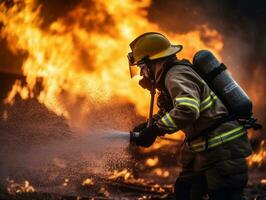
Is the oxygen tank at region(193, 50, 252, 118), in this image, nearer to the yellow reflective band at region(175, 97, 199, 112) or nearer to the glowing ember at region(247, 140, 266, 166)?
the yellow reflective band at region(175, 97, 199, 112)

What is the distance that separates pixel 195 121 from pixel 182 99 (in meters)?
0.42

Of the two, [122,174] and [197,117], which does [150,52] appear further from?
[122,174]

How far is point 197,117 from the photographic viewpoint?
436cm

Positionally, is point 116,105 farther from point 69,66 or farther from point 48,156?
point 48,156

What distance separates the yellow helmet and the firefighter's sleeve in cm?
42

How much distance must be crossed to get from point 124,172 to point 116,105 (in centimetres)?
170

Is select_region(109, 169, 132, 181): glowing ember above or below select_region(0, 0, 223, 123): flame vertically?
below

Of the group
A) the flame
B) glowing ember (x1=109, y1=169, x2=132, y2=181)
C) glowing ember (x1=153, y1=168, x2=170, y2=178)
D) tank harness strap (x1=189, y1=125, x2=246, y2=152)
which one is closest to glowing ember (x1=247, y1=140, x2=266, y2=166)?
glowing ember (x1=153, y1=168, x2=170, y2=178)

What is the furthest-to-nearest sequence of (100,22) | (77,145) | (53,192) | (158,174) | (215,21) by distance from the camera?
(215,21) → (100,22) → (158,174) → (77,145) → (53,192)

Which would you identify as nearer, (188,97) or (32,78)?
(188,97)

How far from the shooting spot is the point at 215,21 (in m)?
10.8

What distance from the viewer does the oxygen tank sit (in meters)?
4.57

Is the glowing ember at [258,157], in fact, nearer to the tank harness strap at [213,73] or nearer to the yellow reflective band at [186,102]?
the tank harness strap at [213,73]

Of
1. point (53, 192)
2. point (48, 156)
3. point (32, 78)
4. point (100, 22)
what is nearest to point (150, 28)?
point (100, 22)
